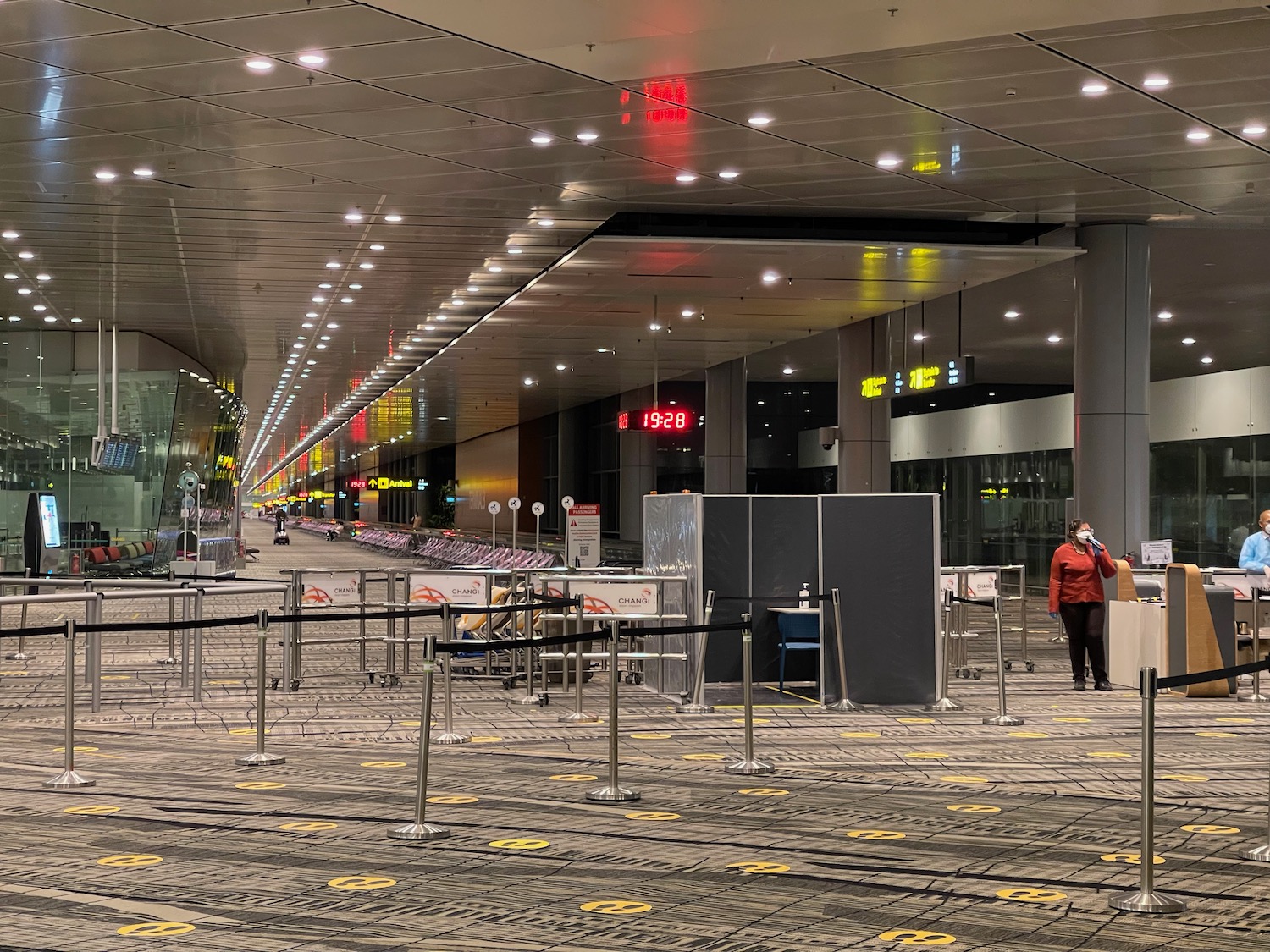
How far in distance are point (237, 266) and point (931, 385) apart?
11559mm

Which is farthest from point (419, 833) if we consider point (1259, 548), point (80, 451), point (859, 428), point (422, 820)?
point (80, 451)

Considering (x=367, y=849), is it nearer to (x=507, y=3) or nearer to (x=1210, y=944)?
(x=1210, y=944)

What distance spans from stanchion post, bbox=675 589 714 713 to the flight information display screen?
11.6 m

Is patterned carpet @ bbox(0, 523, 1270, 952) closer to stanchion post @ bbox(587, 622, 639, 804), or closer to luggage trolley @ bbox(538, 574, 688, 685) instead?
stanchion post @ bbox(587, 622, 639, 804)

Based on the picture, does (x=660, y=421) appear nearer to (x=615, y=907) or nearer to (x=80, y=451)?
(x=80, y=451)

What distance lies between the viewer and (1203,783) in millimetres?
8391

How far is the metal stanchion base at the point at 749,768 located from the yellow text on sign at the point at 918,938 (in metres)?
3.36

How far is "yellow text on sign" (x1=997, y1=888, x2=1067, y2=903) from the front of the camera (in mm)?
5617

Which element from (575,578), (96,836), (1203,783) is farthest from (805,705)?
(96,836)

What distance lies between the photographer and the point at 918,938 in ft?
16.6

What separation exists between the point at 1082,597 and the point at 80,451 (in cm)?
2497

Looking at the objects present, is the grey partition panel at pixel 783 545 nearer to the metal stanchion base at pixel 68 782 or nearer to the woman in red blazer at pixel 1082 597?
the woman in red blazer at pixel 1082 597

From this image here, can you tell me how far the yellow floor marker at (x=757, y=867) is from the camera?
239 inches

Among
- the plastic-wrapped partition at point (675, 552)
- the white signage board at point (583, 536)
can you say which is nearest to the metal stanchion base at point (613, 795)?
the plastic-wrapped partition at point (675, 552)
